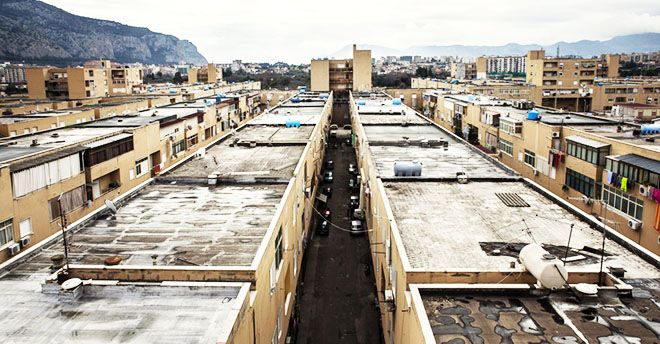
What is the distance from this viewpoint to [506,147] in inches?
1783

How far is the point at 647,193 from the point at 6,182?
2995 centimetres

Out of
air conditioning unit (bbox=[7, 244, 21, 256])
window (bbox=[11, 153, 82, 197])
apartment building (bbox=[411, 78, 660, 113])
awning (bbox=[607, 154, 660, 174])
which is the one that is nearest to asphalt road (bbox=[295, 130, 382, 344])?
air conditioning unit (bbox=[7, 244, 21, 256])

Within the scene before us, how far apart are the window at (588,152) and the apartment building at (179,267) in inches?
698

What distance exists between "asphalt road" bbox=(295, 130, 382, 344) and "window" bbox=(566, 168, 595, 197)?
14.1 metres

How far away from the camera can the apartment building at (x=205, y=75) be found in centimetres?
14575

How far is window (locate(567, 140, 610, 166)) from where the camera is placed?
96.8ft

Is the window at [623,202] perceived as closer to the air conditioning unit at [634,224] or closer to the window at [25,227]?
the air conditioning unit at [634,224]

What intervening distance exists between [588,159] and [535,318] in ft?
72.2

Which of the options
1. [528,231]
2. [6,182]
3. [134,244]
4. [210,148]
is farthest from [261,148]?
[528,231]

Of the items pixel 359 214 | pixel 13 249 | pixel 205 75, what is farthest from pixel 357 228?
pixel 205 75

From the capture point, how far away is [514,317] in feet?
40.3

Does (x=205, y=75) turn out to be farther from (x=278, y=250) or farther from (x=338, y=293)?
(x=278, y=250)

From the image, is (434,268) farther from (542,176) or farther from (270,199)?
(542,176)

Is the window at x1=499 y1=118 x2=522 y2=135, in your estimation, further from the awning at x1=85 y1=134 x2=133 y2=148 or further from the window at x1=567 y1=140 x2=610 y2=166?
the awning at x1=85 y1=134 x2=133 y2=148
